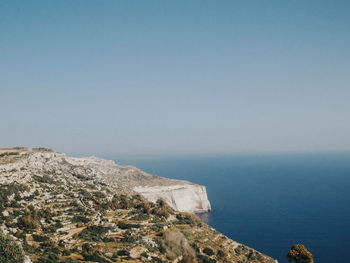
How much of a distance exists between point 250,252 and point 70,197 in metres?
28.6

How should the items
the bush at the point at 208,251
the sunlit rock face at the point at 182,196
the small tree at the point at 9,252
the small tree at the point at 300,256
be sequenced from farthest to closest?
1. the sunlit rock face at the point at 182,196
2. the small tree at the point at 300,256
3. the bush at the point at 208,251
4. the small tree at the point at 9,252

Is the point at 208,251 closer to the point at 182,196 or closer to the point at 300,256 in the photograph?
the point at 300,256

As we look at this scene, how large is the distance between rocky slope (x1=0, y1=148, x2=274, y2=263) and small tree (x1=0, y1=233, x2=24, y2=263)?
8.24 ft

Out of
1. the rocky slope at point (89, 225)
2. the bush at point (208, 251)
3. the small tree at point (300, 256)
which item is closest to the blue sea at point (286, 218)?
the small tree at point (300, 256)

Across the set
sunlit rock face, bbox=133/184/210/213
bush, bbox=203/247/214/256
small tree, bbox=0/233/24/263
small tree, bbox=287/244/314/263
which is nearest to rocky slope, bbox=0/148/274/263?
bush, bbox=203/247/214/256

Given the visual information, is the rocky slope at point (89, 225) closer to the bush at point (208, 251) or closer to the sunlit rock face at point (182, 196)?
the bush at point (208, 251)

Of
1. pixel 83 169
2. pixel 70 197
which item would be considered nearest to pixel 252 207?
pixel 83 169

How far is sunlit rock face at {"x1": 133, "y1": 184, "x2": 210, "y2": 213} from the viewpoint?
10254cm

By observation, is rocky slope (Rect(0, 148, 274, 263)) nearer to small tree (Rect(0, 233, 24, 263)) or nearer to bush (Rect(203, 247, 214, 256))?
bush (Rect(203, 247, 214, 256))

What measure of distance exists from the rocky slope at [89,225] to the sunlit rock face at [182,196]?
159 ft

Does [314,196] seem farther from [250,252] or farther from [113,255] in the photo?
[113,255]

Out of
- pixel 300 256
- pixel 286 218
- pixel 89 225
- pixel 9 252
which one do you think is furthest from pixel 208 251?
pixel 286 218

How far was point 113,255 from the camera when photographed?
91.1 feet

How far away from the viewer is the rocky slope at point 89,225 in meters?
27.8
